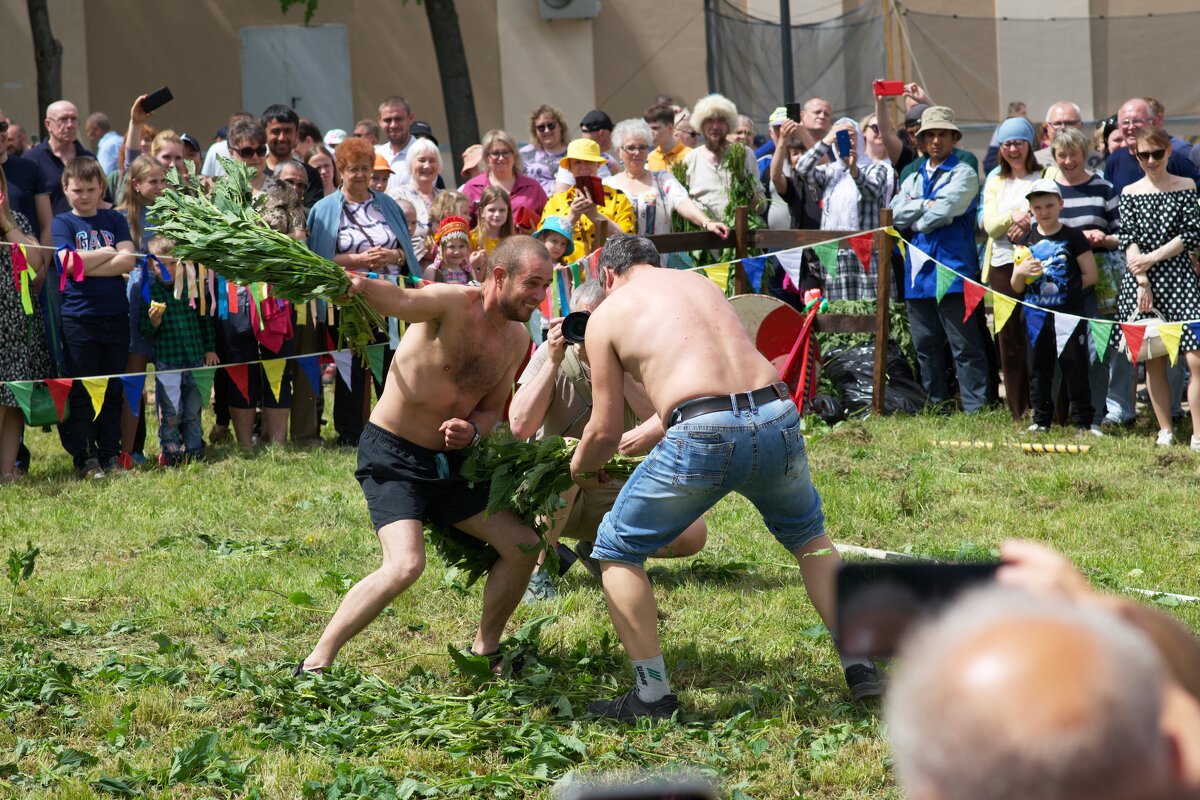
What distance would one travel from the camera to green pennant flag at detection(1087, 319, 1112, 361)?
9.41 metres

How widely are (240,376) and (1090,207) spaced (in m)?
6.31

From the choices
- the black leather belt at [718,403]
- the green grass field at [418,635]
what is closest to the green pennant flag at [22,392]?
the green grass field at [418,635]

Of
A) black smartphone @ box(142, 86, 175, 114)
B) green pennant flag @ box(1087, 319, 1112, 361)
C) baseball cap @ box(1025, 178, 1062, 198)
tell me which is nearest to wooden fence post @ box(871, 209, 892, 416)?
baseball cap @ box(1025, 178, 1062, 198)

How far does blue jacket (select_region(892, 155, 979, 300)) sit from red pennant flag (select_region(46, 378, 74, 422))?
20.3 feet

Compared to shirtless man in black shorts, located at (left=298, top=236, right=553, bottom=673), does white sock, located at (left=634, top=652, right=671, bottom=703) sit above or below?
below

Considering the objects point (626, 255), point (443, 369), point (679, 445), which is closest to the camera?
point (679, 445)

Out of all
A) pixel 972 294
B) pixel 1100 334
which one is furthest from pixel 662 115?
pixel 1100 334

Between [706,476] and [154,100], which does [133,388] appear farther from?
[706,476]

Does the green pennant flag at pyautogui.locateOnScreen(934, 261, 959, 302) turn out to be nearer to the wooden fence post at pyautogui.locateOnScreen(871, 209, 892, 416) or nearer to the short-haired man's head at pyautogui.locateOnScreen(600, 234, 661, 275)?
the wooden fence post at pyautogui.locateOnScreen(871, 209, 892, 416)

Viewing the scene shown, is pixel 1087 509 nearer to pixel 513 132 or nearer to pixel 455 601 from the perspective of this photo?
pixel 455 601

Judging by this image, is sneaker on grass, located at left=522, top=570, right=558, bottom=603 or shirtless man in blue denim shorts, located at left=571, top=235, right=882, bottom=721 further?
sneaker on grass, located at left=522, top=570, right=558, bottom=603

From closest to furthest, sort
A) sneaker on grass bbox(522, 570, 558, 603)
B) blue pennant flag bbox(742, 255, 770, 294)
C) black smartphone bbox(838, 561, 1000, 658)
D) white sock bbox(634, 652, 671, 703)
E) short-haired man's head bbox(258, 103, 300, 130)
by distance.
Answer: black smartphone bbox(838, 561, 1000, 658) → white sock bbox(634, 652, 671, 703) → sneaker on grass bbox(522, 570, 558, 603) → short-haired man's head bbox(258, 103, 300, 130) → blue pennant flag bbox(742, 255, 770, 294)

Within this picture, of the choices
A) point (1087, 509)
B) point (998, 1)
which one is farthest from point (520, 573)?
point (998, 1)

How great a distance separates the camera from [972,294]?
995cm
